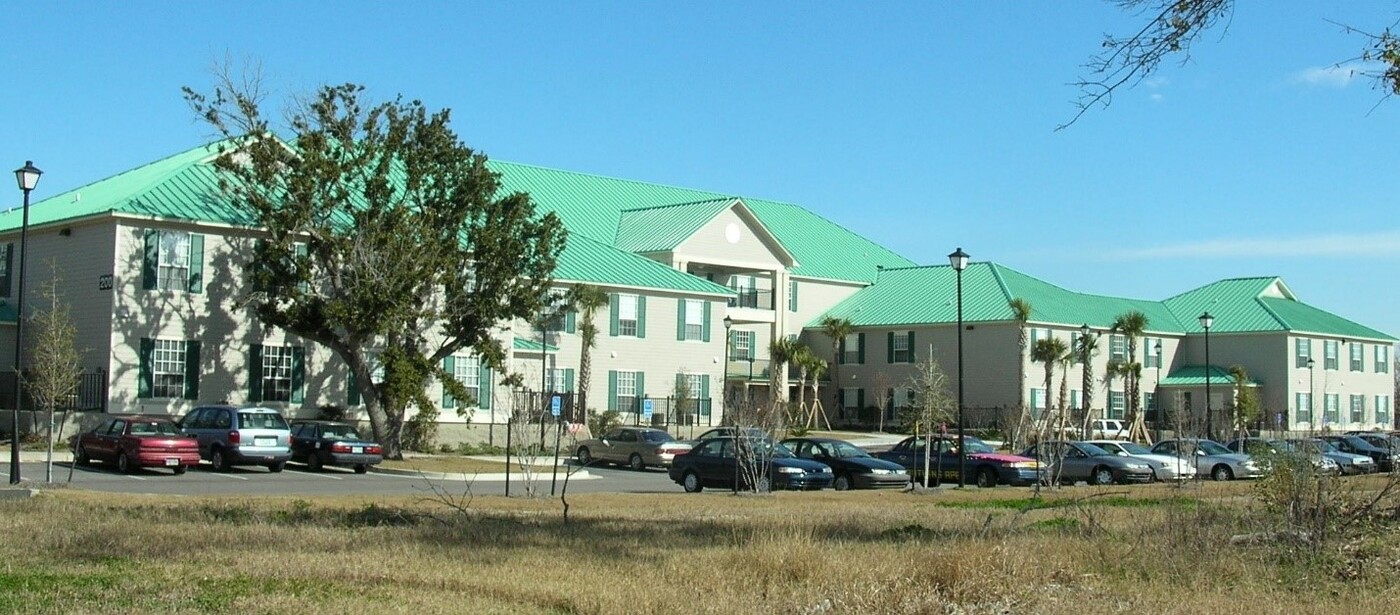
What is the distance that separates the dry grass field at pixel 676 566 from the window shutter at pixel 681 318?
39043mm

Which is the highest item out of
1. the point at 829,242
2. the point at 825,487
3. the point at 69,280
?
the point at 829,242

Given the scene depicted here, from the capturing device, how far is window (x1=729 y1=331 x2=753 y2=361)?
65562 mm

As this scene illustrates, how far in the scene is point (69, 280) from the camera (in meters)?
41.9

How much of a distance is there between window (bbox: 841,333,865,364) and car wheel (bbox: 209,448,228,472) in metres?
39.1

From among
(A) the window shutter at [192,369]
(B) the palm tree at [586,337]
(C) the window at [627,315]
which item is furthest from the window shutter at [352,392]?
(C) the window at [627,315]

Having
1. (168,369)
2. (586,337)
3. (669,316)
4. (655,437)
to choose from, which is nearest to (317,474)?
(168,369)

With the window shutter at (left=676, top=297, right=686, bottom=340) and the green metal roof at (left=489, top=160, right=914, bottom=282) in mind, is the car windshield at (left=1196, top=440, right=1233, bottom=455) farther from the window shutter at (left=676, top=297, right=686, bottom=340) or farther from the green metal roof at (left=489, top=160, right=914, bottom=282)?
the green metal roof at (left=489, top=160, right=914, bottom=282)

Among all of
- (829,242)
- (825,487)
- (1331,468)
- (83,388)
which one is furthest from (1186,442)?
(829,242)

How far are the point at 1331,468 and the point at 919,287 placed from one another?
55.8m

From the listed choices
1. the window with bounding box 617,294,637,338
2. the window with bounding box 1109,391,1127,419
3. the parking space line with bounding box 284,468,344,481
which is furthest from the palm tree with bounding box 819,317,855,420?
the parking space line with bounding box 284,468,344,481

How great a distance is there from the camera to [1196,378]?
233 ft

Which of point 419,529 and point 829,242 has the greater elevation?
point 829,242

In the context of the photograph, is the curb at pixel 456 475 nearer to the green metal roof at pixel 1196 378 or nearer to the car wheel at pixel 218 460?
the car wheel at pixel 218 460

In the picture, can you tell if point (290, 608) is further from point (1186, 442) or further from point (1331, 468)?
point (1186, 442)
